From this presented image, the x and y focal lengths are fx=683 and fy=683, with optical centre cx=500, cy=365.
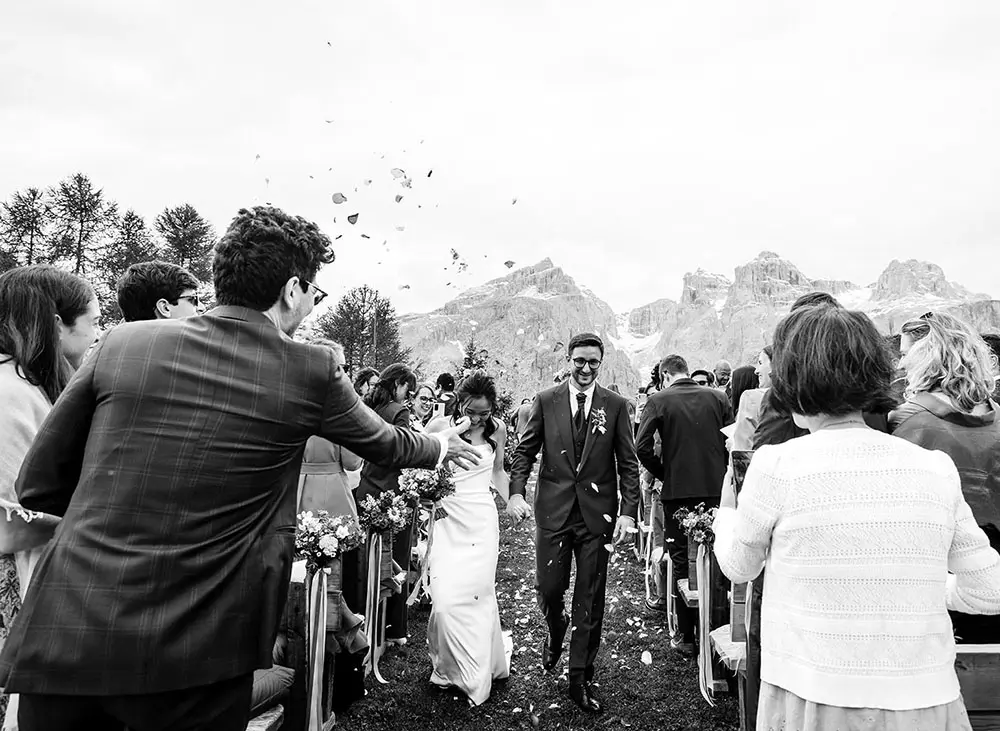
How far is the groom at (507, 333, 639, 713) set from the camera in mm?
5465

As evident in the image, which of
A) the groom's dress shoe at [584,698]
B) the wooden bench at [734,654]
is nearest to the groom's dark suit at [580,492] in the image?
the groom's dress shoe at [584,698]

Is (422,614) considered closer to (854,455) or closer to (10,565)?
(10,565)

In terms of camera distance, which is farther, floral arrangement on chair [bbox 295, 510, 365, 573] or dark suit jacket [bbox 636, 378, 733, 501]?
dark suit jacket [bbox 636, 378, 733, 501]

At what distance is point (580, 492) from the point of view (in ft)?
18.3

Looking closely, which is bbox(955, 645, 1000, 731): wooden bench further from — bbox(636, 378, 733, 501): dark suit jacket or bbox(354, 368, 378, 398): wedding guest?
bbox(354, 368, 378, 398): wedding guest

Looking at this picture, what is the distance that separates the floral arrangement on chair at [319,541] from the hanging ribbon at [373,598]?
1.46m

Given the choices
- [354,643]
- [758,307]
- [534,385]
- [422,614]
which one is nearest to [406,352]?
[422,614]

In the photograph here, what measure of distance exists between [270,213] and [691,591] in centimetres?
493

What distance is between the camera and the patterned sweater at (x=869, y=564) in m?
1.97

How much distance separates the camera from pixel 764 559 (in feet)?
7.15

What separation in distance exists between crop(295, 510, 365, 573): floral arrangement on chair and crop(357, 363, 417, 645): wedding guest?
2.26m

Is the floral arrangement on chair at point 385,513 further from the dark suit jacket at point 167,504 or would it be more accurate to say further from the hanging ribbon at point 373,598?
the dark suit jacket at point 167,504

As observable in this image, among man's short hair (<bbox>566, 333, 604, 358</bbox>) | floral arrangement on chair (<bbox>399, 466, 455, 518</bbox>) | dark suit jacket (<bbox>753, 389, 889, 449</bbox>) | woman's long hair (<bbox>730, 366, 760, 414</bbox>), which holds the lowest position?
floral arrangement on chair (<bbox>399, 466, 455, 518</bbox>)

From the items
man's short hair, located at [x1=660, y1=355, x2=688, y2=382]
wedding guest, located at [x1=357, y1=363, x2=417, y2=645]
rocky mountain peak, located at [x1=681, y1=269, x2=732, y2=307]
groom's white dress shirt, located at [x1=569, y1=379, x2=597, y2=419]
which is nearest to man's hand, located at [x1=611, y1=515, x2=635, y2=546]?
groom's white dress shirt, located at [x1=569, y1=379, x2=597, y2=419]
